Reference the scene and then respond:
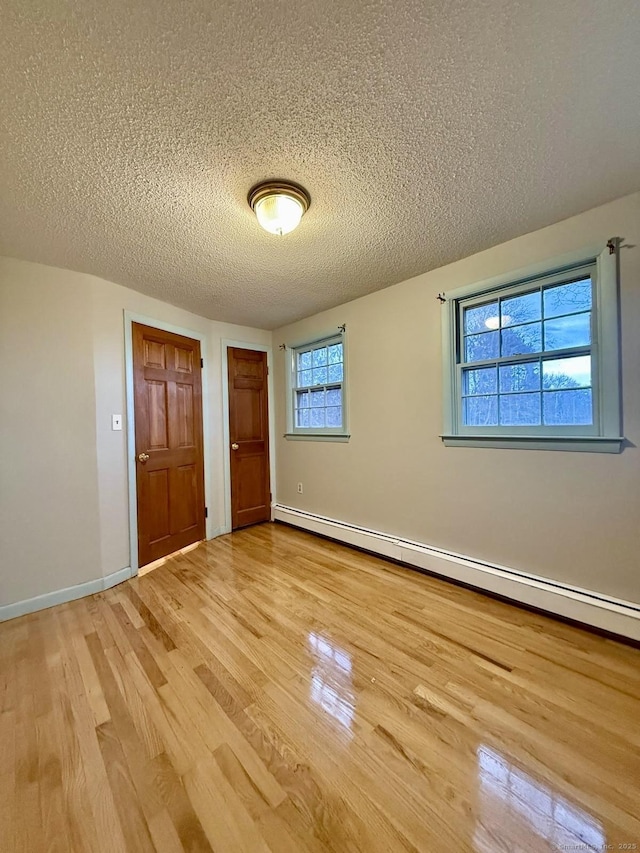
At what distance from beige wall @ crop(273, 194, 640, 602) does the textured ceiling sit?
1.53ft

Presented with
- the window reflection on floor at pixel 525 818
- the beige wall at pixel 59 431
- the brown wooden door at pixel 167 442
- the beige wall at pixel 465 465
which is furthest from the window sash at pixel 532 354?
the beige wall at pixel 59 431

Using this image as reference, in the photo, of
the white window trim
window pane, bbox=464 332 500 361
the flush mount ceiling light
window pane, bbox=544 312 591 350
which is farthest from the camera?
the white window trim

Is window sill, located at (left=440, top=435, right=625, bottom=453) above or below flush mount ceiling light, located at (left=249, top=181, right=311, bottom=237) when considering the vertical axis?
below

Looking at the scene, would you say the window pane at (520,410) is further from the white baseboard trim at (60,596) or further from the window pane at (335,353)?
the white baseboard trim at (60,596)

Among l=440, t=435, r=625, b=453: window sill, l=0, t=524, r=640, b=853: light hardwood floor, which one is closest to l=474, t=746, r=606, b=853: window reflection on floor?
l=0, t=524, r=640, b=853: light hardwood floor

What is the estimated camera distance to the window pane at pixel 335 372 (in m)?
3.49

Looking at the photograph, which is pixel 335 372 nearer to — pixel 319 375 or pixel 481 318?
pixel 319 375

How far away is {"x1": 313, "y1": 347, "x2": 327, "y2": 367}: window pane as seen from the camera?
3.66 metres

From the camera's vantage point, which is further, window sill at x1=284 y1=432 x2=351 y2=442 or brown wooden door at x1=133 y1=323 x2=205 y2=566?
window sill at x1=284 y1=432 x2=351 y2=442

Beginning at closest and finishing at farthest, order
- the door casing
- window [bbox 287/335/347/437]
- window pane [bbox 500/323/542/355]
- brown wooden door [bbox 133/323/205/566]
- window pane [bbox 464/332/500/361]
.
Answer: window pane [bbox 500/323/542/355]
window pane [bbox 464/332/500/361]
the door casing
brown wooden door [bbox 133/323/205/566]
window [bbox 287/335/347/437]

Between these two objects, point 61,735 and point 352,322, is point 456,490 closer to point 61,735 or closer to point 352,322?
point 352,322

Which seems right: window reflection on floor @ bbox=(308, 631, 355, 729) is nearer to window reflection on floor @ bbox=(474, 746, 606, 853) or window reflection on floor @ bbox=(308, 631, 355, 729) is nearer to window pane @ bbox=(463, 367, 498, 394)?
window reflection on floor @ bbox=(474, 746, 606, 853)

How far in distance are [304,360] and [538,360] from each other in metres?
2.43

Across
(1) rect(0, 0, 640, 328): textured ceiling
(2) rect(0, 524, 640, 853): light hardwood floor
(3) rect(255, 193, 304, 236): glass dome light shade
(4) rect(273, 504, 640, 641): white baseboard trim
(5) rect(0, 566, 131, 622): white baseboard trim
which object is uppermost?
(1) rect(0, 0, 640, 328): textured ceiling
